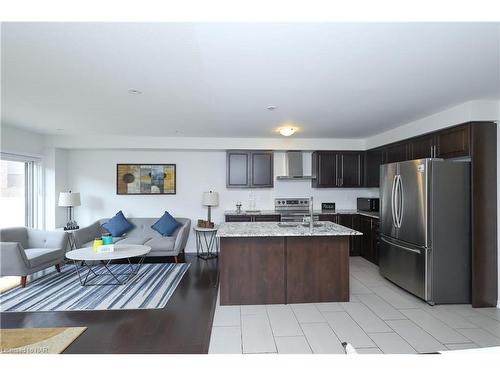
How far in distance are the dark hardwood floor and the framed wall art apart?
2.80 meters

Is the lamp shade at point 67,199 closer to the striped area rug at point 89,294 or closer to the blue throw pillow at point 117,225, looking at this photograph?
the blue throw pillow at point 117,225

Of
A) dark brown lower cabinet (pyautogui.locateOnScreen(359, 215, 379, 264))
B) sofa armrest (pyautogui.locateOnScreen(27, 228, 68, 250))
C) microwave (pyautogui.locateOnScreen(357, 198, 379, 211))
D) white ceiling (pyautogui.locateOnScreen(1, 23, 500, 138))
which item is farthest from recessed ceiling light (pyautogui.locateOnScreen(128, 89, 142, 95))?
microwave (pyautogui.locateOnScreen(357, 198, 379, 211))

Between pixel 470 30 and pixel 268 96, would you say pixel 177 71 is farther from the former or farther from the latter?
pixel 470 30

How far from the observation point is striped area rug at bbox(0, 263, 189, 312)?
3150 millimetres

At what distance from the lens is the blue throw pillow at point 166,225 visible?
5.22 m

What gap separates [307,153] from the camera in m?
5.88

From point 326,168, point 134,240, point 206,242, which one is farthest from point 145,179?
point 326,168

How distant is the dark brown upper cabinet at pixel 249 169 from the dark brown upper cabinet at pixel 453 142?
9.55 ft

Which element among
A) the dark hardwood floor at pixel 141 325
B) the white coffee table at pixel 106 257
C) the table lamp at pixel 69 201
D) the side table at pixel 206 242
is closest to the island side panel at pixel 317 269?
the dark hardwood floor at pixel 141 325

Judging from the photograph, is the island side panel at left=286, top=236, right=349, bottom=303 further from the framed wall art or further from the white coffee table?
the framed wall art

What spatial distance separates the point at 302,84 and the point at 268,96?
0.46 meters

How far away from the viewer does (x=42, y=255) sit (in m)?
3.88

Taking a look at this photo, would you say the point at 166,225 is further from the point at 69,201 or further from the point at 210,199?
the point at 69,201

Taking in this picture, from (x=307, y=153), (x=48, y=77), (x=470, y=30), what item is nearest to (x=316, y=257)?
(x=470, y=30)
